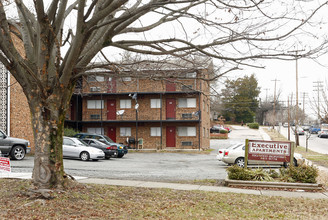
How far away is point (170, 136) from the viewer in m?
39.7

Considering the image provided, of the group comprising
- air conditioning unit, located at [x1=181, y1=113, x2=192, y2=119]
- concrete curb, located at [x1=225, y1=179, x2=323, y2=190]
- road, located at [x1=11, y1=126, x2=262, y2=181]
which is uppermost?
air conditioning unit, located at [x1=181, y1=113, x2=192, y2=119]

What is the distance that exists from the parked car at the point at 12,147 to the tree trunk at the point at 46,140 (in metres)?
11.4

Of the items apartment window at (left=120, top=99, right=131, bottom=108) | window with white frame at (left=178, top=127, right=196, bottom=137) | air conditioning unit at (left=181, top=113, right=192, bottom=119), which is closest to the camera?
air conditioning unit at (left=181, top=113, right=192, bottom=119)

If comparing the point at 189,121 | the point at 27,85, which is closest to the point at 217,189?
the point at 27,85

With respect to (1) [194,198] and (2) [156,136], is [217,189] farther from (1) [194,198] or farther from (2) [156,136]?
(2) [156,136]

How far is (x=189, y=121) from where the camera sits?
38531 mm

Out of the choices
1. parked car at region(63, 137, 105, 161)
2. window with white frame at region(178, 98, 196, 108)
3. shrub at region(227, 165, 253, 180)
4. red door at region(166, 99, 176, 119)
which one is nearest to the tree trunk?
shrub at region(227, 165, 253, 180)

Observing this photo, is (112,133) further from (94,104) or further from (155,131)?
(155,131)

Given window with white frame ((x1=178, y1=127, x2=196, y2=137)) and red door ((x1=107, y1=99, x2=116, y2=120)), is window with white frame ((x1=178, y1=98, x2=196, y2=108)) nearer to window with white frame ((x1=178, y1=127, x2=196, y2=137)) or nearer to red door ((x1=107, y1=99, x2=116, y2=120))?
window with white frame ((x1=178, y1=127, x2=196, y2=137))

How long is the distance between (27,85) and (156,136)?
102 ft

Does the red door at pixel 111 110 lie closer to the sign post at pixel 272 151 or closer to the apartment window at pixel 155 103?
the apartment window at pixel 155 103

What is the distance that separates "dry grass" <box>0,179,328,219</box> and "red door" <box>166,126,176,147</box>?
95.1 feet

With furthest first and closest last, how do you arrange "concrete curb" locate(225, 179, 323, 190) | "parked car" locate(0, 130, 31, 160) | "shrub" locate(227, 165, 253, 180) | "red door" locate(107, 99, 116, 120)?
"red door" locate(107, 99, 116, 120) → "parked car" locate(0, 130, 31, 160) → "shrub" locate(227, 165, 253, 180) → "concrete curb" locate(225, 179, 323, 190)

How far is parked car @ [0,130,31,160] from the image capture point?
19000 mm
